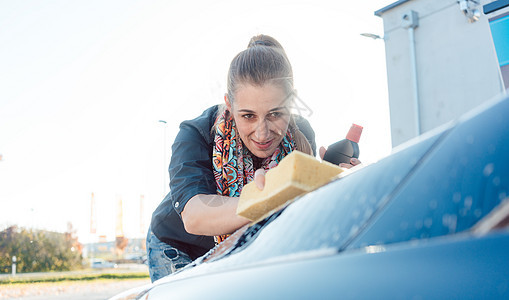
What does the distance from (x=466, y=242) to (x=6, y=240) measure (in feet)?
100

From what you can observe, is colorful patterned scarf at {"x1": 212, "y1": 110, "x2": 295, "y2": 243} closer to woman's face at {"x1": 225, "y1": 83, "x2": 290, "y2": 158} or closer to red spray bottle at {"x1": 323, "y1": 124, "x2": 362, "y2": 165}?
woman's face at {"x1": 225, "y1": 83, "x2": 290, "y2": 158}

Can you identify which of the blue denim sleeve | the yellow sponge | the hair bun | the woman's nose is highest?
the hair bun

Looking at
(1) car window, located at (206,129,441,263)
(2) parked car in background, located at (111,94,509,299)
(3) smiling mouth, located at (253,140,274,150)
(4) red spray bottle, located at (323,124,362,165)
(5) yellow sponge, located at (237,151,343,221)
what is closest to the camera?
(2) parked car in background, located at (111,94,509,299)

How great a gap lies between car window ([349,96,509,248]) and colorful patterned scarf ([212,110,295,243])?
1.63 meters

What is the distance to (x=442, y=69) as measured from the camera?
796 cm

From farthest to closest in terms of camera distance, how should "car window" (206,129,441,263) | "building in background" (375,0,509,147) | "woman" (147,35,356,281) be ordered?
"building in background" (375,0,509,147)
"woman" (147,35,356,281)
"car window" (206,129,441,263)

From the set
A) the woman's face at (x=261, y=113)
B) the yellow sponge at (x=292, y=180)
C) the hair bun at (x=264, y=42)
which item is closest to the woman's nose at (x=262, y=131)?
the woman's face at (x=261, y=113)

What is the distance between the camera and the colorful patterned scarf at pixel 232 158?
2285 mm

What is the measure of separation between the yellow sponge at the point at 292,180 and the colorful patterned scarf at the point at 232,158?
3.01ft

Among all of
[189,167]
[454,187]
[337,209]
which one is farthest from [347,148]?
[454,187]

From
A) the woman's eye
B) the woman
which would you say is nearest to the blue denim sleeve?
the woman

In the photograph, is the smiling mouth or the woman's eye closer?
the woman's eye

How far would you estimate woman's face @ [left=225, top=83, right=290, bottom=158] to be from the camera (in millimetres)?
2109

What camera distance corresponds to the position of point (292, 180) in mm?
1174
